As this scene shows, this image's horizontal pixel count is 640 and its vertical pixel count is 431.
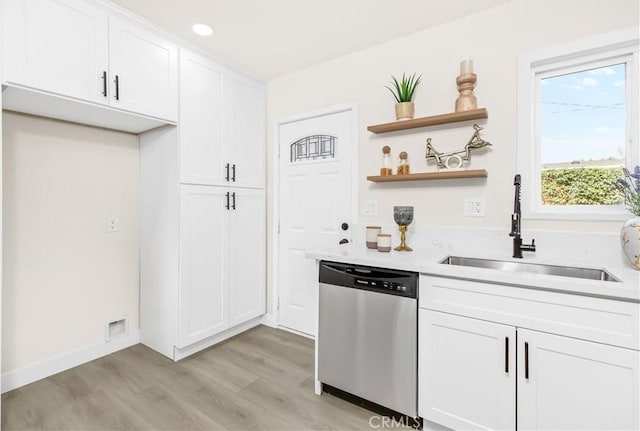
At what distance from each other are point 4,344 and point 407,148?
9.79ft

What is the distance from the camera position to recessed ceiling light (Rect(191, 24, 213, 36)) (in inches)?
86.1

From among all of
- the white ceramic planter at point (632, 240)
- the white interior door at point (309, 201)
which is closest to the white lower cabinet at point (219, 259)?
the white interior door at point (309, 201)

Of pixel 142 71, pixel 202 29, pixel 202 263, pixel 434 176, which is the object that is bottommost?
pixel 202 263

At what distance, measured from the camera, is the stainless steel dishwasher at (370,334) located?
5.33 ft

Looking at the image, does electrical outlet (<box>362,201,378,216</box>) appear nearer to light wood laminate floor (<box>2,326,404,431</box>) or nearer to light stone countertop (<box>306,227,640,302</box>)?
light stone countertop (<box>306,227,640,302</box>)

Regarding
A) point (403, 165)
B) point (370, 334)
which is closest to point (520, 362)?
point (370, 334)

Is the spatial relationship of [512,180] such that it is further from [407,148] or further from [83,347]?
[83,347]

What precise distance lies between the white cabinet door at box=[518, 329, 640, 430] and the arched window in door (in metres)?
1.91

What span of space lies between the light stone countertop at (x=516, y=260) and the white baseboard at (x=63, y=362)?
1.86m

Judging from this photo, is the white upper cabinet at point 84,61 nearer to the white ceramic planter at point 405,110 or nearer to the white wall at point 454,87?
the white wall at point 454,87

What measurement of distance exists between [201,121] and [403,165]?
1.62 m

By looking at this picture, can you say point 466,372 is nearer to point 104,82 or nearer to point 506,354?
point 506,354

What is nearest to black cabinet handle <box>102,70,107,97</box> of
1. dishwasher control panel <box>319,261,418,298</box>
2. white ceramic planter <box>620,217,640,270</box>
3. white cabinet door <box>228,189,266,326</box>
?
white cabinet door <box>228,189,266,326</box>

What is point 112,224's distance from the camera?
2.50m
